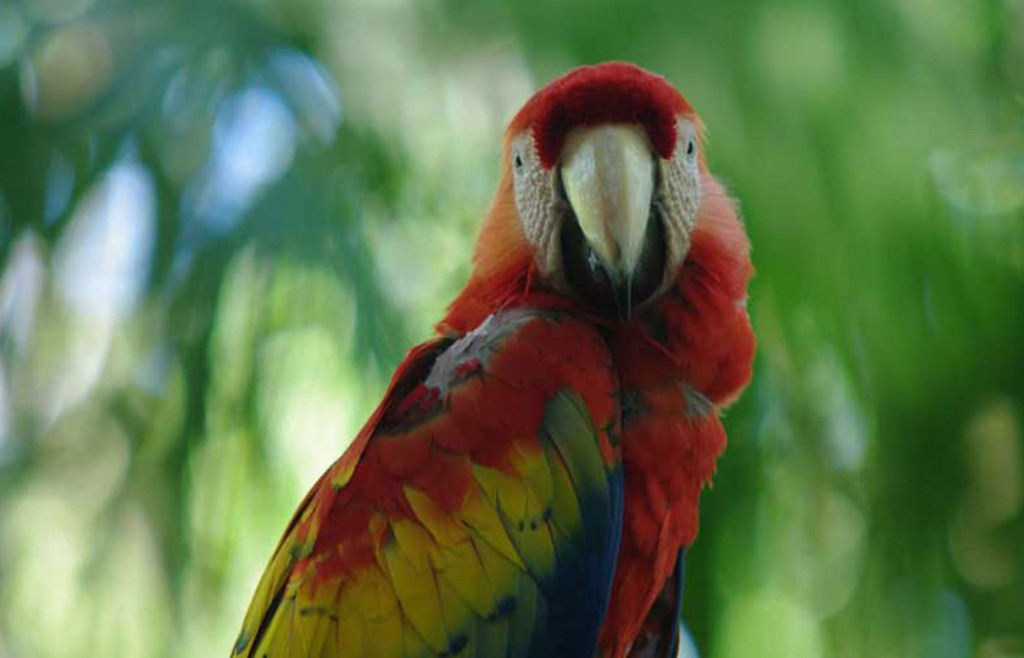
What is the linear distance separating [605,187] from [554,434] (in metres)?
0.20

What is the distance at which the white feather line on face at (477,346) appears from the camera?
967mm

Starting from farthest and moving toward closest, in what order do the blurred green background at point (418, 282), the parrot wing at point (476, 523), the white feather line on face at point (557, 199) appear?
1. the blurred green background at point (418, 282)
2. the white feather line on face at point (557, 199)
3. the parrot wing at point (476, 523)

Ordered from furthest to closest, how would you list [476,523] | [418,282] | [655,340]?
[418,282] → [655,340] → [476,523]

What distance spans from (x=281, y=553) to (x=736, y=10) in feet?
3.82

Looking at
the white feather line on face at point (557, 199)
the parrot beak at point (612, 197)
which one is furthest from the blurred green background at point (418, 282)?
the parrot beak at point (612, 197)

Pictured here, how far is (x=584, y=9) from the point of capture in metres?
1.79

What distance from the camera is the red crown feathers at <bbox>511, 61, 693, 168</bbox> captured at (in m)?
0.98

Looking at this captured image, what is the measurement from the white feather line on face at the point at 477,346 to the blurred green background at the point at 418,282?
808 mm

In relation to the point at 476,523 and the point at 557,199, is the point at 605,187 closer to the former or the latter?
the point at 557,199

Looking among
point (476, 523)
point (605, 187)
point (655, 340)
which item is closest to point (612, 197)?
point (605, 187)

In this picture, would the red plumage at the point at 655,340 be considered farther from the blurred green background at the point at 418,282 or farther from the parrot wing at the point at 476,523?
the blurred green background at the point at 418,282

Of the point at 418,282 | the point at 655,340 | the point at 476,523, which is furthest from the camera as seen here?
the point at 418,282

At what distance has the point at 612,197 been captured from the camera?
934mm

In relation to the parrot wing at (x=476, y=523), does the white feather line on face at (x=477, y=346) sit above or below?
above
